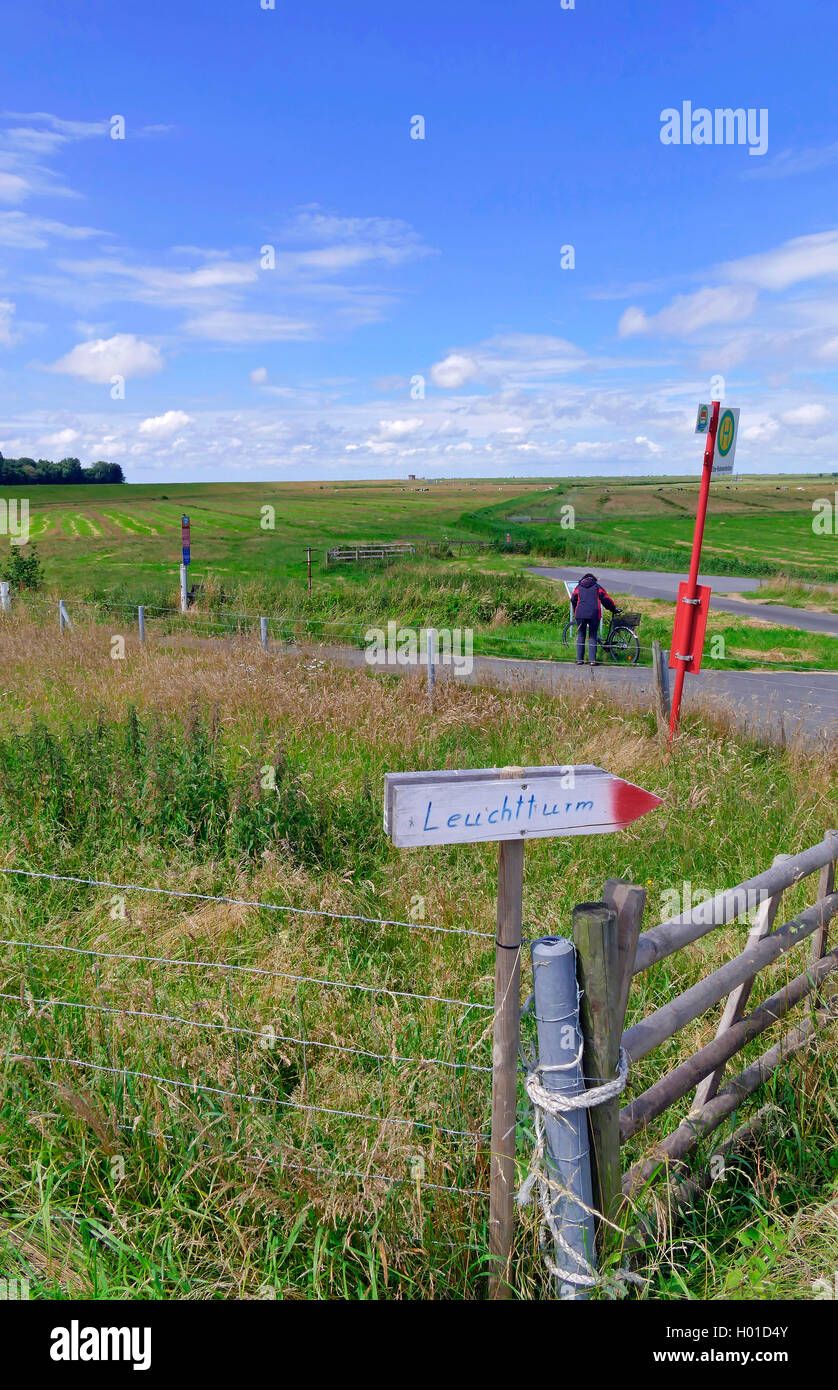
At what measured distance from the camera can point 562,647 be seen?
15430mm

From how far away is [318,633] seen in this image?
1568 centimetres

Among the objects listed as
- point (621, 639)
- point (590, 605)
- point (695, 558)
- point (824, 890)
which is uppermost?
point (695, 558)

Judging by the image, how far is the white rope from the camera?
2021mm

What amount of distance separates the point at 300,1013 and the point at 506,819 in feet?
4.91

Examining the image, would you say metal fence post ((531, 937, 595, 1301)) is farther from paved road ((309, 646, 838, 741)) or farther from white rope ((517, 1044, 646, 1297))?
paved road ((309, 646, 838, 741))

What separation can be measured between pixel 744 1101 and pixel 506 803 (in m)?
1.77

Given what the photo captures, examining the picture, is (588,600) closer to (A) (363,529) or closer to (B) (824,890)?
(B) (824,890)

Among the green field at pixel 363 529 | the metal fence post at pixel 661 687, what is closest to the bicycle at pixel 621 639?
the metal fence post at pixel 661 687

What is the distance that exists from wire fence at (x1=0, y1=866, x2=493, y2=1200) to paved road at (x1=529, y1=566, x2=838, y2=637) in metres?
16.9

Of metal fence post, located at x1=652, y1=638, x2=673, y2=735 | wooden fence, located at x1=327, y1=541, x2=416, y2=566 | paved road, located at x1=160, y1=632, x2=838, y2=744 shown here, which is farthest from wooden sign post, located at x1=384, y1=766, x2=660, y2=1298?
wooden fence, located at x1=327, y1=541, x2=416, y2=566

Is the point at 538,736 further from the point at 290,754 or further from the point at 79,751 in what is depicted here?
the point at 79,751

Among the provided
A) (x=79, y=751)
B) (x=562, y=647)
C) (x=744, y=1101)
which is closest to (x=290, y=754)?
(x=79, y=751)

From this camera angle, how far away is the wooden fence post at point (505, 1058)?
2.00 m

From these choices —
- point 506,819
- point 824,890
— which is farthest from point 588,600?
point 506,819
